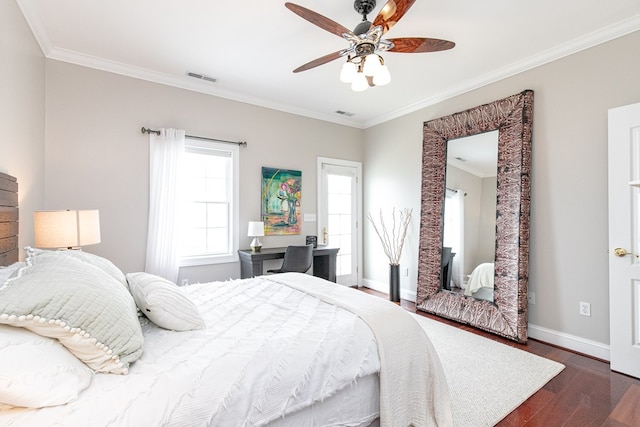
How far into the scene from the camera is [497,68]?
3320mm

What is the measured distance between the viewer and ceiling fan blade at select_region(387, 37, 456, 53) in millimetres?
2182

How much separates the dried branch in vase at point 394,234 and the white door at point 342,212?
0.45m

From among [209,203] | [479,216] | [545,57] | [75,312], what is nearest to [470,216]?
[479,216]

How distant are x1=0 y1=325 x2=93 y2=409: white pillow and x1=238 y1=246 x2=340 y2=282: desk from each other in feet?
8.84

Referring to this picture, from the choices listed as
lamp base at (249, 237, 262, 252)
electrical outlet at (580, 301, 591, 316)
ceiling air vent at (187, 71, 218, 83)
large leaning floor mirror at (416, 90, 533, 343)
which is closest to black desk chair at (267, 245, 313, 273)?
lamp base at (249, 237, 262, 252)

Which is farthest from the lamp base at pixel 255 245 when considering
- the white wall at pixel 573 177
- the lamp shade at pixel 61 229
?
the white wall at pixel 573 177

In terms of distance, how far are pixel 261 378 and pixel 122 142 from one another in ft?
10.5

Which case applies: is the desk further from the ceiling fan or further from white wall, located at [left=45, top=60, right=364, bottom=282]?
the ceiling fan

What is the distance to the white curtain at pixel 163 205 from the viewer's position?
339cm

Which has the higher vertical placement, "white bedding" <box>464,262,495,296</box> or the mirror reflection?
the mirror reflection

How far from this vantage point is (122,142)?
10.8 feet

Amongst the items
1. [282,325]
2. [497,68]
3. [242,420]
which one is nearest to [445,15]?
[497,68]

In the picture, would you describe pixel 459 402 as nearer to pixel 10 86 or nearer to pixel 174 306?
pixel 174 306

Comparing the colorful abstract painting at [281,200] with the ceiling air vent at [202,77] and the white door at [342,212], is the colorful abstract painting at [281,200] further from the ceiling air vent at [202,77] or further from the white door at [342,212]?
the ceiling air vent at [202,77]
